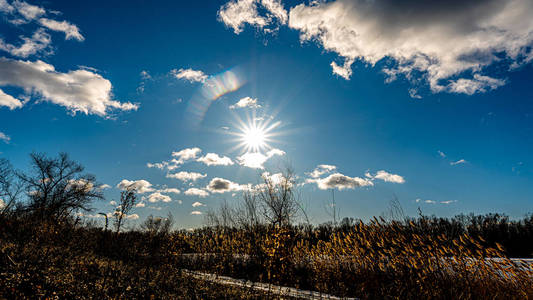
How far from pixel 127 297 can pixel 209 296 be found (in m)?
2.05

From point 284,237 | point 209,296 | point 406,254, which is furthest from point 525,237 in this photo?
point 209,296

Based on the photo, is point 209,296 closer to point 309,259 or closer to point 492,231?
point 309,259

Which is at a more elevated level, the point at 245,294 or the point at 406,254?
the point at 406,254

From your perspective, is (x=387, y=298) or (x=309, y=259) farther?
(x=309, y=259)

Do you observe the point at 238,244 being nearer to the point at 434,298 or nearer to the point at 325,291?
the point at 325,291

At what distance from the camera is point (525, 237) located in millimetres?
19625

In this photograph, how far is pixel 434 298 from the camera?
24.0 feet

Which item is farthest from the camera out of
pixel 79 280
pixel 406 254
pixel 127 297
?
pixel 406 254

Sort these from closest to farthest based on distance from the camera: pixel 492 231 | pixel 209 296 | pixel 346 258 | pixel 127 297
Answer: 1. pixel 127 297
2. pixel 209 296
3. pixel 346 258
4. pixel 492 231

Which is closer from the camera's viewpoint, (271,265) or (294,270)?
(271,265)

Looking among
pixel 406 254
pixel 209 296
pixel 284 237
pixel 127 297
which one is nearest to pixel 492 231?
pixel 406 254

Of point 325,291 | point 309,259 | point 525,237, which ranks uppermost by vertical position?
point 525,237

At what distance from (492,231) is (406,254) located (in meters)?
18.2

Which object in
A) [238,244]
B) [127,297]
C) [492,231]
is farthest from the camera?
[492,231]
